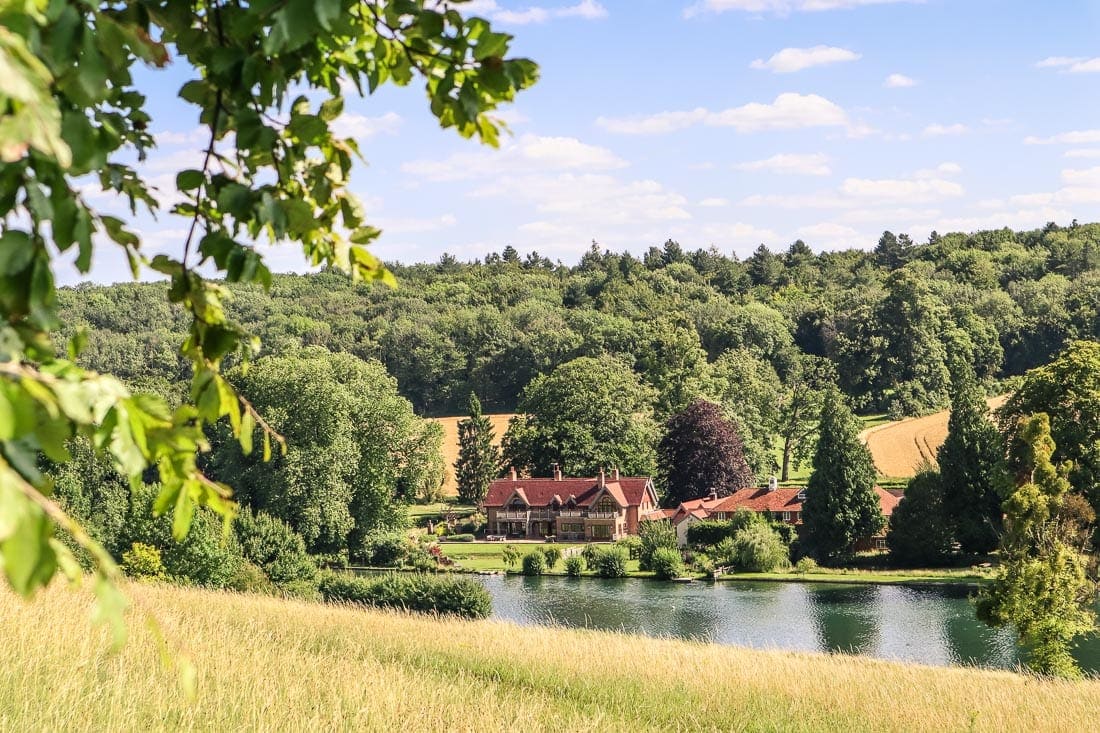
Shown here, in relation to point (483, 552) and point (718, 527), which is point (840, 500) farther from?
point (483, 552)

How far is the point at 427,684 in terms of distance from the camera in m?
7.30

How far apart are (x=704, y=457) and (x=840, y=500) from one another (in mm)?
14307

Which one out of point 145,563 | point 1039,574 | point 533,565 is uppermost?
point 1039,574

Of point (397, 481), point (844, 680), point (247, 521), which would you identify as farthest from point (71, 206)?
point (397, 481)

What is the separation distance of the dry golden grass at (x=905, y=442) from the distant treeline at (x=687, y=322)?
366 cm

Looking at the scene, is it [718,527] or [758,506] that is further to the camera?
[758,506]

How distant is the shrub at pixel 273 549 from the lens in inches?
1244

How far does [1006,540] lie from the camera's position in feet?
70.0

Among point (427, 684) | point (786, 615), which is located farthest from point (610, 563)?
point (427, 684)

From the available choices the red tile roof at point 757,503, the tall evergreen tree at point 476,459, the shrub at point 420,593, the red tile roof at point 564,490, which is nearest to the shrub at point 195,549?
the shrub at point 420,593

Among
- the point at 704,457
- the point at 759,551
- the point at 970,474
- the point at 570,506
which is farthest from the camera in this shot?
the point at 704,457

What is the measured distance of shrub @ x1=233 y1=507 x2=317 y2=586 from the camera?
3161 centimetres

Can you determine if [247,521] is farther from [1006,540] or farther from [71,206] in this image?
[71,206]

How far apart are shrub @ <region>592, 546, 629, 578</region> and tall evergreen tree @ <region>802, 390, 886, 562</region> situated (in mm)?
8033
